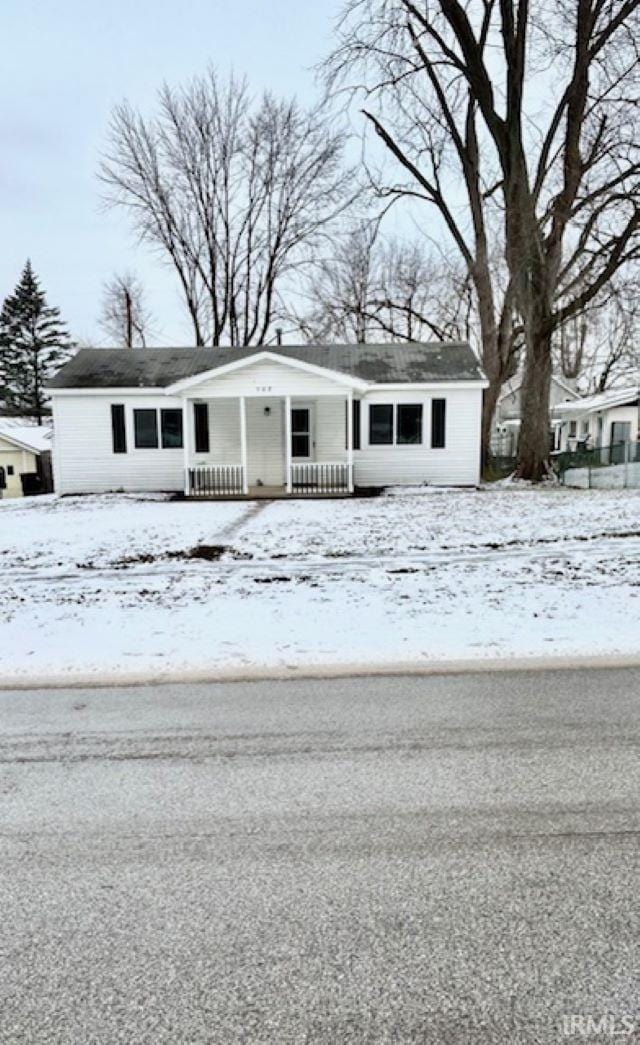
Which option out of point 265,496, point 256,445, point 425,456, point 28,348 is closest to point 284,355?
point 256,445

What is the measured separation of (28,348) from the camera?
45.2m

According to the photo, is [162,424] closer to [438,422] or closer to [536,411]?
[438,422]

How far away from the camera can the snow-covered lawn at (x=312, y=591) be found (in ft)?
14.1

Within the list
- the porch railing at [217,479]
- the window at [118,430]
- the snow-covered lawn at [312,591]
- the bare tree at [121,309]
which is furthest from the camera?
the bare tree at [121,309]

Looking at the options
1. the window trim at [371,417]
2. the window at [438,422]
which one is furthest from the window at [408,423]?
the window at [438,422]

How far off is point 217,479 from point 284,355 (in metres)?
4.20

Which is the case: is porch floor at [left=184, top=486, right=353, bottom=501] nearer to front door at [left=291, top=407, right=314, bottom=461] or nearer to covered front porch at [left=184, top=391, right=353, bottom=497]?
covered front porch at [left=184, top=391, right=353, bottom=497]

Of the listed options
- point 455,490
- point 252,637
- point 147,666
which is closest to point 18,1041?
point 147,666

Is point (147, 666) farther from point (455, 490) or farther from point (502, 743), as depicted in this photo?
point (455, 490)

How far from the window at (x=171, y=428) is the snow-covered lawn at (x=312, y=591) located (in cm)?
592

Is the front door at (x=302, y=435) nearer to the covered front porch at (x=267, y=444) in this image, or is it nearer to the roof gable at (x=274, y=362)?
the covered front porch at (x=267, y=444)

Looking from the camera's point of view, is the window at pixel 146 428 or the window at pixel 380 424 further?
the window at pixel 146 428

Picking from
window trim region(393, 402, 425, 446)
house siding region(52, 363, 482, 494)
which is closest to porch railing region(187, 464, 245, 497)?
house siding region(52, 363, 482, 494)

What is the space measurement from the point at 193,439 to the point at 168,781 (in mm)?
14727
